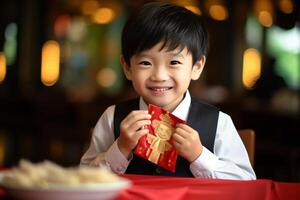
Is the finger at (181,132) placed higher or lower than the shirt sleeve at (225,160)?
higher

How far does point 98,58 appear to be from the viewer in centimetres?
1142

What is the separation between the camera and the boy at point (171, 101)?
4.71 feet

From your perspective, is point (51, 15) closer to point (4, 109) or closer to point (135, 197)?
point (4, 109)

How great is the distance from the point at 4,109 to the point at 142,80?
7109 millimetres

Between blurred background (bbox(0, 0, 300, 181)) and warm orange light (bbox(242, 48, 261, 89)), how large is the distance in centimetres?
2

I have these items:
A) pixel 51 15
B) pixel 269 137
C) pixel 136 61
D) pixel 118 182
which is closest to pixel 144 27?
pixel 136 61

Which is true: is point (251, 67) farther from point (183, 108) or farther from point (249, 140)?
point (183, 108)

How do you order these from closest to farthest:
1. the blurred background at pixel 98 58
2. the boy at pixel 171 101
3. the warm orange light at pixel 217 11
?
1. the boy at pixel 171 101
2. the blurred background at pixel 98 58
3. the warm orange light at pixel 217 11

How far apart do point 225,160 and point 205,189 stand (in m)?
0.40

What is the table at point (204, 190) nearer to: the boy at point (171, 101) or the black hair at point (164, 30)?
the boy at point (171, 101)

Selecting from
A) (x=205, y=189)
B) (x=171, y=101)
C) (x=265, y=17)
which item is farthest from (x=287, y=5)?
(x=205, y=189)

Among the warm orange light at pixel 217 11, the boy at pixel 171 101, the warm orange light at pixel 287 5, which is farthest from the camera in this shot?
the warm orange light at pixel 217 11

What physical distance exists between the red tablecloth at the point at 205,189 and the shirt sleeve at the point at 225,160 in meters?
0.20

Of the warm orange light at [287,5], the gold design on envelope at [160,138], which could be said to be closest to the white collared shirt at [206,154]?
the gold design on envelope at [160,138]
